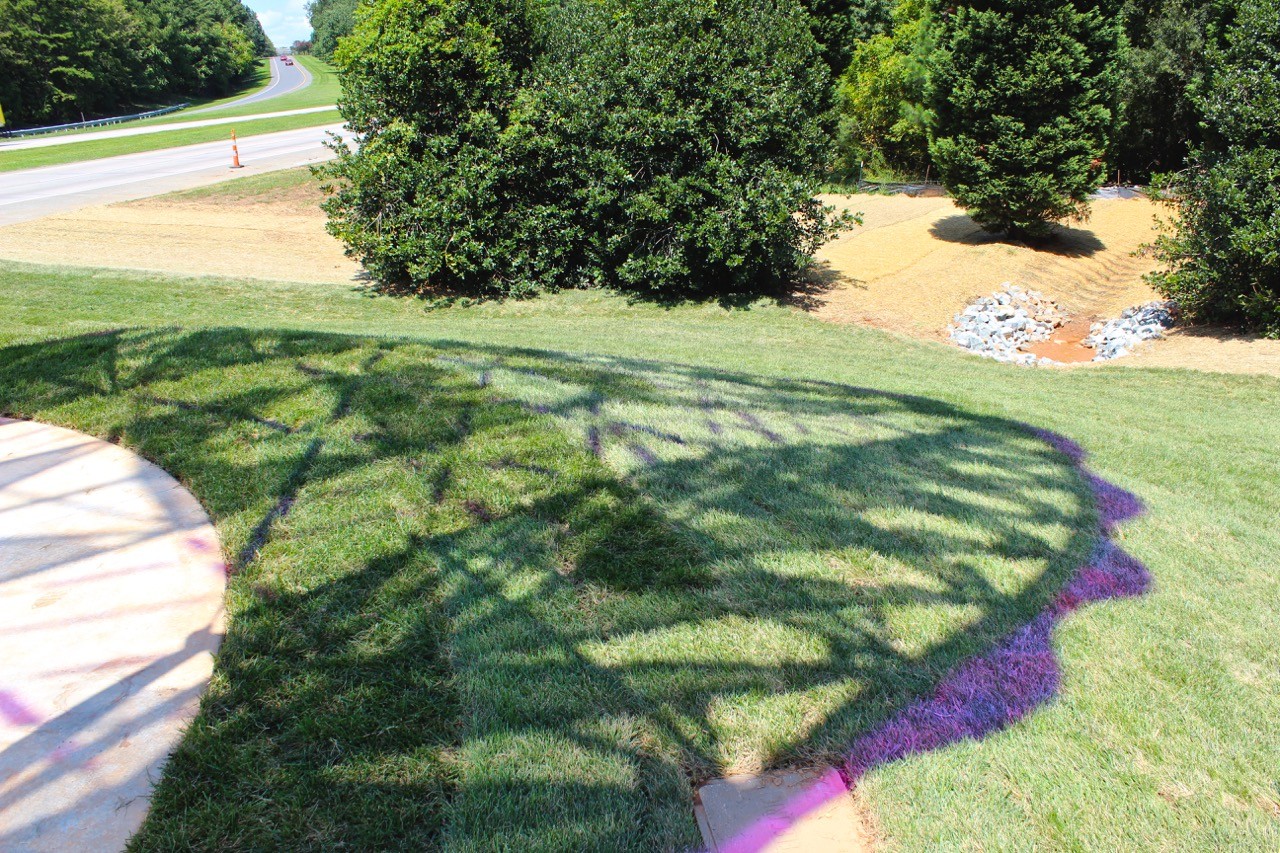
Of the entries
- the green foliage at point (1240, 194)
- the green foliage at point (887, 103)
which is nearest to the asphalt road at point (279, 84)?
the green foliage at point (887, 103)

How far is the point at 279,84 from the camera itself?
7656 cm

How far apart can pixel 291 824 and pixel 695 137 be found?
13.0 m

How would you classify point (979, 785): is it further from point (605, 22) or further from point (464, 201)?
point (605, 22)

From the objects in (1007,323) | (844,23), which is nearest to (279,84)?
(844,23)

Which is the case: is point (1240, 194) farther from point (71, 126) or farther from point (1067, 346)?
point (71, 126)

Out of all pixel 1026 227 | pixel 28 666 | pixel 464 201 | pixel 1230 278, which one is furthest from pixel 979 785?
pixel 1026 227

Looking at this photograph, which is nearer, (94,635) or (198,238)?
(94,635)

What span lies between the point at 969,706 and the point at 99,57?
192 ft

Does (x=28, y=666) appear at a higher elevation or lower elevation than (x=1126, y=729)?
lower

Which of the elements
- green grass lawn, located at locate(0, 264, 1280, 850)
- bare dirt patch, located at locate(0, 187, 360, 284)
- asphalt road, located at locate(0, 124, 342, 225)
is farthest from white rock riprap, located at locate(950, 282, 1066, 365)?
asphalt road, located at locate(0, 124, 342, 225)

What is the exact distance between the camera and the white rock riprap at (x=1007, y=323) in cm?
1367

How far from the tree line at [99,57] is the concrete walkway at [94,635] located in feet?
161

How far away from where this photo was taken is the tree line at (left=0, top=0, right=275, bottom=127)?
1606 inches

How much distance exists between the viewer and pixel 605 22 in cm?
1403
